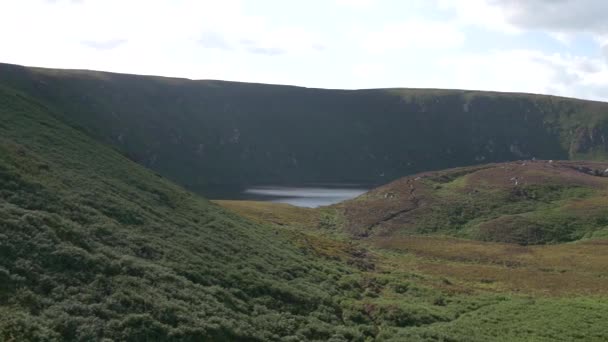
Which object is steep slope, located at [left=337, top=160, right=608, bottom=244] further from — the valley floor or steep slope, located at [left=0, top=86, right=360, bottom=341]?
steep slope, located at [left=0, top=86, right=360, bottom=341]

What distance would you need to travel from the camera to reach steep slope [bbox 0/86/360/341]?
16875 mm

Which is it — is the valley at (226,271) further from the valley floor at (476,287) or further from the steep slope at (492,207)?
the steep slope at (492,207)

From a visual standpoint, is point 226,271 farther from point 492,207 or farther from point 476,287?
point 492,207

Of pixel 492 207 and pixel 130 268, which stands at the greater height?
pixel 130 268

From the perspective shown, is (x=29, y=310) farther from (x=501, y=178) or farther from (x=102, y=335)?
(x=501, y=178)

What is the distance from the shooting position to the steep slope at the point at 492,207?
2603 inches

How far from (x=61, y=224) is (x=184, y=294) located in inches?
268

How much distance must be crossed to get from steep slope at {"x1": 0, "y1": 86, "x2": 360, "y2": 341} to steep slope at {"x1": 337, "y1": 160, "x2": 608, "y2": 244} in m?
34.6

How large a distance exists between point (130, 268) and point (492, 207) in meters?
64.6

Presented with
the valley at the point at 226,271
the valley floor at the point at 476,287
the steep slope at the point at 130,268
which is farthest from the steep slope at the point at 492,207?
the steep slope at the point at 130,268

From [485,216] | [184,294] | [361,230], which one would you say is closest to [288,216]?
[361,230]

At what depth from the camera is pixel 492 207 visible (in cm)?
7581

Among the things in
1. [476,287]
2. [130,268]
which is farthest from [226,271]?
[476,287]

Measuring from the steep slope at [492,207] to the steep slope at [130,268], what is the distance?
3462cm
